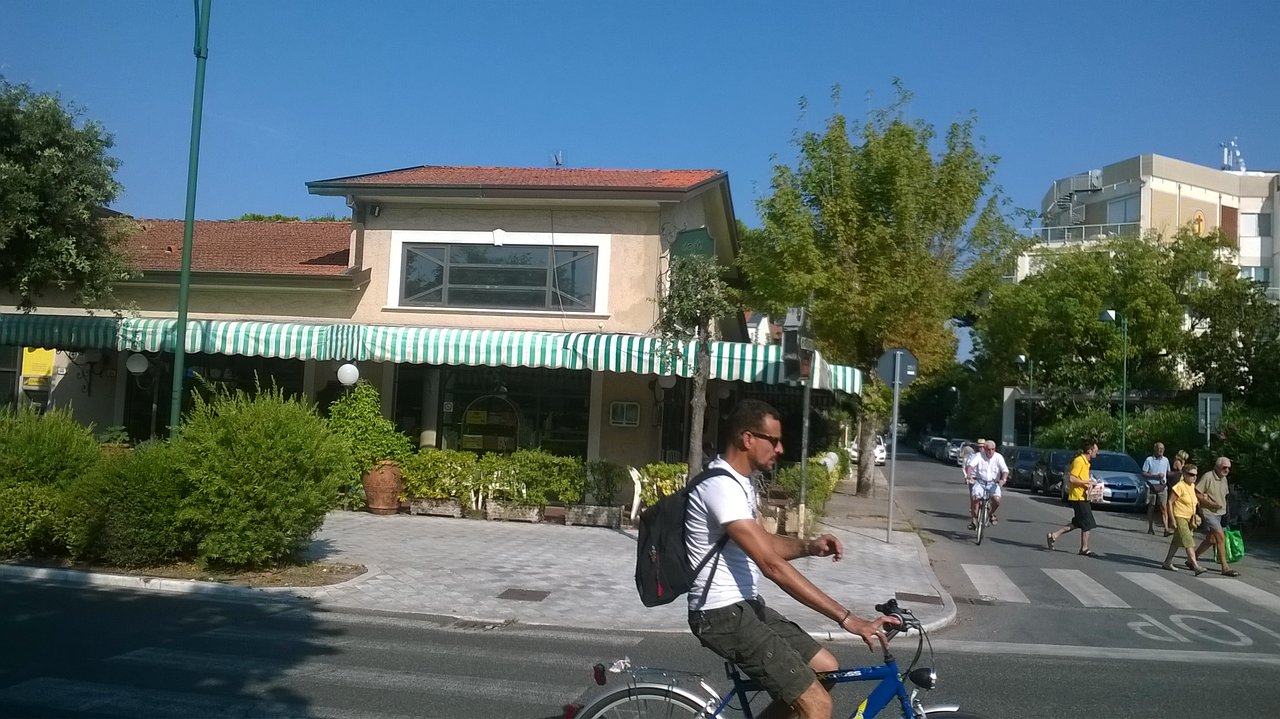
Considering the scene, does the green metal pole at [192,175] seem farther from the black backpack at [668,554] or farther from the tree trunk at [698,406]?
the black backpack at [668,554]

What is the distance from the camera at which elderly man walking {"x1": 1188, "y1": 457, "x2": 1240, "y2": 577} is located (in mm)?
14227

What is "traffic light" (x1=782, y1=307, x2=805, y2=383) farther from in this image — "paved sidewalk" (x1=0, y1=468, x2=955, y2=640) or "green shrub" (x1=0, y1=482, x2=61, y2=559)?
A: "green shrub" (x1=0, y1=482, x2=61, y2=559)

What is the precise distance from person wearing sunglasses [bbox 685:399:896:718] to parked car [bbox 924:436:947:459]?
224ft

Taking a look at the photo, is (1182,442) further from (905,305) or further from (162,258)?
(162,258)

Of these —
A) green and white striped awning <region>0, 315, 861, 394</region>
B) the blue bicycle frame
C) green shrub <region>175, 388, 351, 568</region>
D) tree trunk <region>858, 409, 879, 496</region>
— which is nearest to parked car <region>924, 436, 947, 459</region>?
tree trunk <region>858, 409, 879, 496</region>

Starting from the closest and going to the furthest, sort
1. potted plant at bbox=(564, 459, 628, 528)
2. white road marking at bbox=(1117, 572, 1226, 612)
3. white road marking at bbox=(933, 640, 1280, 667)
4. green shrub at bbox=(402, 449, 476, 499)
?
1. white road marking at bbox=(933, 640, 1280, 667)
2. white road marking at bbox=(1117, 572, 1226, 612)
3. potted plant at bbox=(564, 459, 628, 528)
4. green shrub at bbox=(402, 449, 476, 499)

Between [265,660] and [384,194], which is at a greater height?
[384,194]

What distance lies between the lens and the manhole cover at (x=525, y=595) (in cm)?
1052

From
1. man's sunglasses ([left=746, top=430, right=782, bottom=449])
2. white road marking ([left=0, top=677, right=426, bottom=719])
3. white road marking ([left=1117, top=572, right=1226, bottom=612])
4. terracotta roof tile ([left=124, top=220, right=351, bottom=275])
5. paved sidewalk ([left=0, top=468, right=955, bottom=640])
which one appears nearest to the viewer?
man's sunglasses ([left=746, top=430, right=782, bottom=449])

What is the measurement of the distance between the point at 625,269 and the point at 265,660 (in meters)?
11.5

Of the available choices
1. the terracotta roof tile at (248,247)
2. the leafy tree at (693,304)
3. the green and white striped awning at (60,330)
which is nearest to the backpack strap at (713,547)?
the leafy tree at (693,304)

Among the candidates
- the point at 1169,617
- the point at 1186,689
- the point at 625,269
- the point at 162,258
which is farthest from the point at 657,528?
the point at 162,258

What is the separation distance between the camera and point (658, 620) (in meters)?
9.74

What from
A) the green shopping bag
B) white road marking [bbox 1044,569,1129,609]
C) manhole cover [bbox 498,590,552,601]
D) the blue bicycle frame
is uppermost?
the blue bicycle frame
